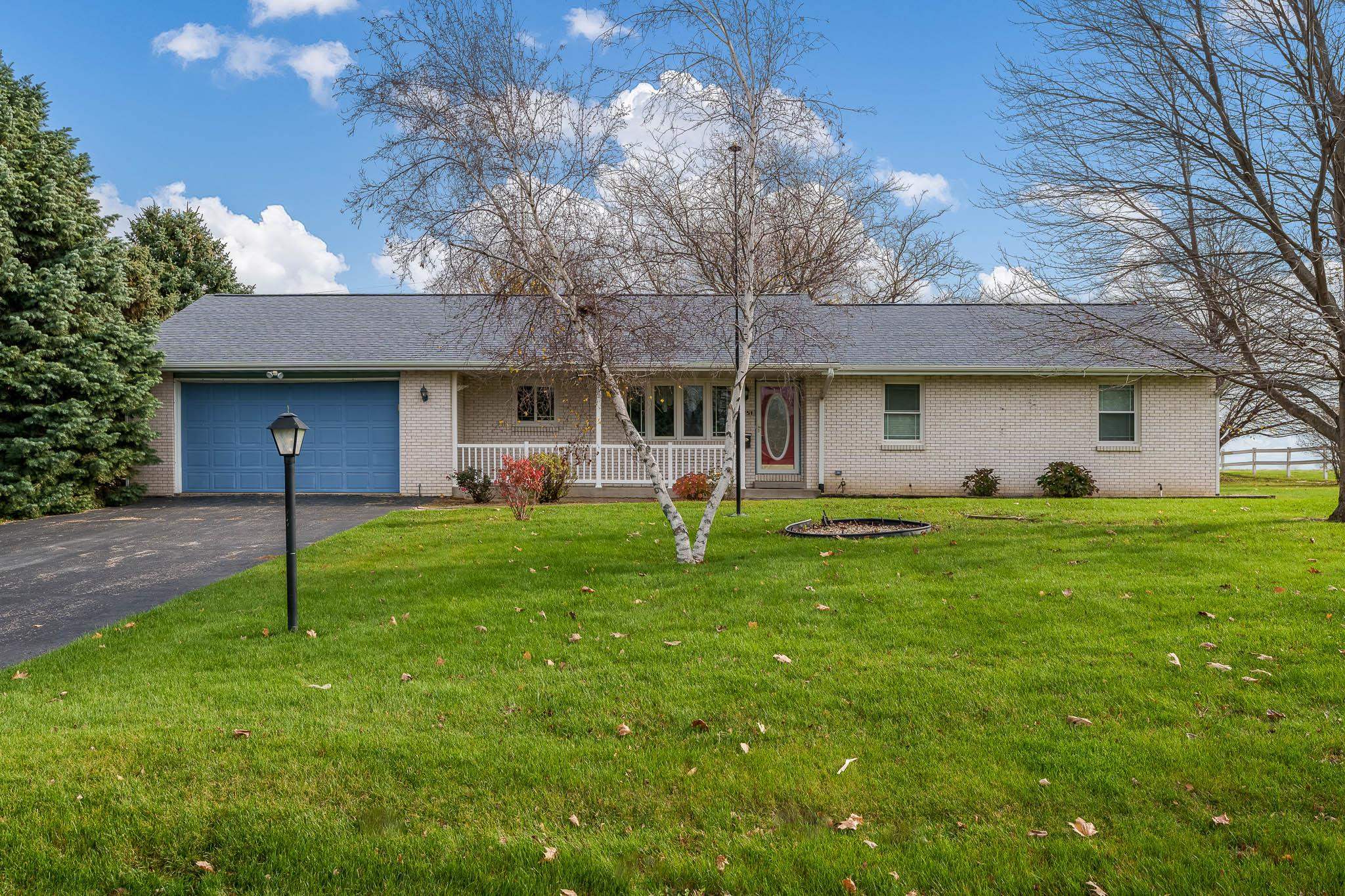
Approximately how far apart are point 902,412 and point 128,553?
13610 millimetres

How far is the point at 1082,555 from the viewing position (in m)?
8.11

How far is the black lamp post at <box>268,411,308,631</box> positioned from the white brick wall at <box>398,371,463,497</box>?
10.1m

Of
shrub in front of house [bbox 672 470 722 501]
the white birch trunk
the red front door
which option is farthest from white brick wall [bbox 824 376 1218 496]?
the white birch trunk

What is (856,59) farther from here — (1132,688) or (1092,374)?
(1092,374)

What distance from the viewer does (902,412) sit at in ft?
53.4

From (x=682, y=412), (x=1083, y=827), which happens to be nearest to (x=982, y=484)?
(x=682, y=412)

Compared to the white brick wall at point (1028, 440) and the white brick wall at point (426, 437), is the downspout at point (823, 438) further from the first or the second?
the white brick wall at point (426, 437)

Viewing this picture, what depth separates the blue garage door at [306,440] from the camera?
16.2 metres

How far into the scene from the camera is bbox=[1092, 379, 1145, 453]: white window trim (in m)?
16.0

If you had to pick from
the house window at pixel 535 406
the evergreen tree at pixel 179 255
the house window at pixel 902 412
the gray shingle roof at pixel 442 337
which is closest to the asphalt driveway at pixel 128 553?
the gray shingle roof at pixel 442 337

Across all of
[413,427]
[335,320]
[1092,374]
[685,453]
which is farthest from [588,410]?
[1092,374]

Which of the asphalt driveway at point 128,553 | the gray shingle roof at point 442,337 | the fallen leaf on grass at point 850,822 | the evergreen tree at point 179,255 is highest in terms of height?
the evergreen tree at point 179,255

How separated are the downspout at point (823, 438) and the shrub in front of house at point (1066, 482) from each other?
4.34 m

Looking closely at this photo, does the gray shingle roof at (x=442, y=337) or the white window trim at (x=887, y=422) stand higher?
the gray shingle roof at (x=442, y=337)
